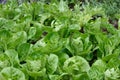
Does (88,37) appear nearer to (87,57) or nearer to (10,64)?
(87,57)

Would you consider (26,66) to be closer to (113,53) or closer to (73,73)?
(73,73)

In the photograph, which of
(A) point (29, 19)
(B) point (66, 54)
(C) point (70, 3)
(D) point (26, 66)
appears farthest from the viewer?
(C) point (70, 3)

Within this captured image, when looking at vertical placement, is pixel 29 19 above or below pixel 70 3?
above

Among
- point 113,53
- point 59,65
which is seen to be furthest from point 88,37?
point 59,65

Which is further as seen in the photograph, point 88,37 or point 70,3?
point 70,3

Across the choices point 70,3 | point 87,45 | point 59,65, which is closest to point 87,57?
point 87,45

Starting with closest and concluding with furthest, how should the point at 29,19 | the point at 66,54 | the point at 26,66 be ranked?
the point at 26,66
the point at 66,54
the point at 29,19

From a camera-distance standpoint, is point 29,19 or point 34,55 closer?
point 34,55

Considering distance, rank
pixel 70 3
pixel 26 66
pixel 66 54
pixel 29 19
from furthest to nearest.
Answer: pixel 70 3 → pixel 29 19 → pixel 66 54 → pixel 26 66
